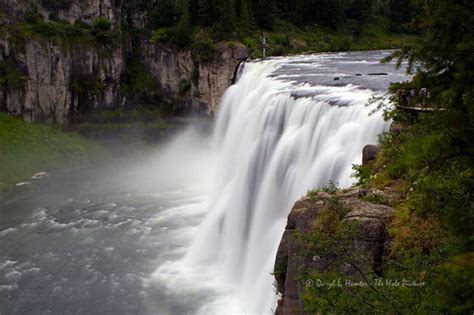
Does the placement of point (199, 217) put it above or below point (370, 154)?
below

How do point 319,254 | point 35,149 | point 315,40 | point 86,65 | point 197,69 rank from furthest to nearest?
point 315,40
point 197,69
point 86,65
point 35,149
point 319,254

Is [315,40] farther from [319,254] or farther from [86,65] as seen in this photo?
[319,254]

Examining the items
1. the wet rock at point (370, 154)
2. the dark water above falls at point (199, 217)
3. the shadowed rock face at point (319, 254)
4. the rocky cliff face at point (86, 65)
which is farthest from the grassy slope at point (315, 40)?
the shadowed rock face at point (319, 254)

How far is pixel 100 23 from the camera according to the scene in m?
44.4

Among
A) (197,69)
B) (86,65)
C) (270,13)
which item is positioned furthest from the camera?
(270,13)

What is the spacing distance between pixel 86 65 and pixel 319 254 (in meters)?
40.0

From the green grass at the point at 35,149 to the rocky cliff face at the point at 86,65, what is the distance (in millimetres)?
1898

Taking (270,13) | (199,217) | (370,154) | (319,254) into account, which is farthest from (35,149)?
(319,254)

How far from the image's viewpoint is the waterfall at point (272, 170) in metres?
17.8

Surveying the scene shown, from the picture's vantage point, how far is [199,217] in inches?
1118

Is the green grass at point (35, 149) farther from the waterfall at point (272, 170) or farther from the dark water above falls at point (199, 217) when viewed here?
the waterfall at point (272, 170)

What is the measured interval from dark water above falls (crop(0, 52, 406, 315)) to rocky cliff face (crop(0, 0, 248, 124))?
9.93 meters

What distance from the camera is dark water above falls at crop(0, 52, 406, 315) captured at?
18.6m

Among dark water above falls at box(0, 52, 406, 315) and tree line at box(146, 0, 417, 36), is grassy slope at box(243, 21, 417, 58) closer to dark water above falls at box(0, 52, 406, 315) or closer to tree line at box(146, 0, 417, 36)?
tree line at box(146, 0, 417, 36)
